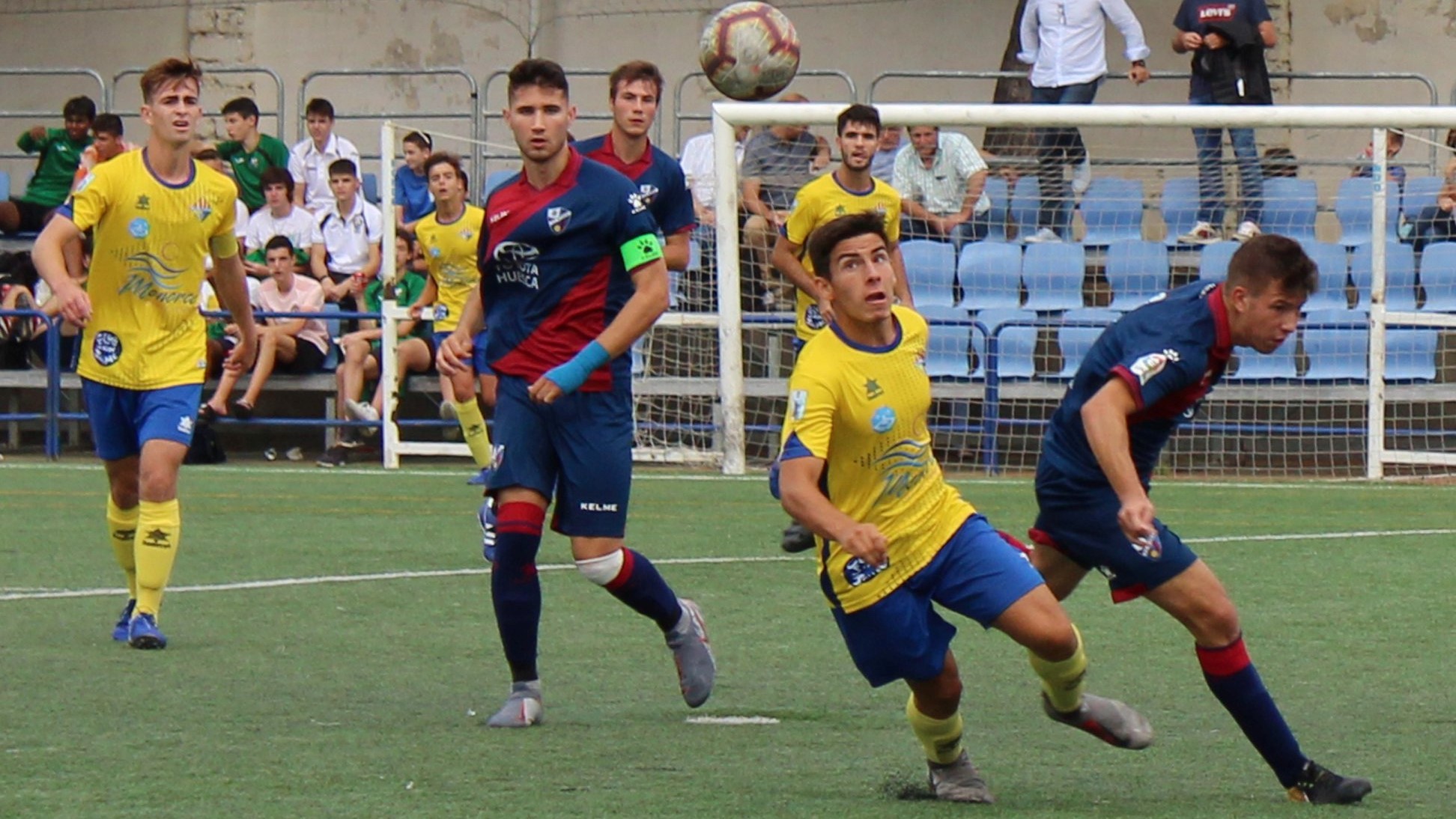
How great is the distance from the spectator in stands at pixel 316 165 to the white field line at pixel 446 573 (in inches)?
351

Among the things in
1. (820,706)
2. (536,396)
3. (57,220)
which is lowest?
(820,706)

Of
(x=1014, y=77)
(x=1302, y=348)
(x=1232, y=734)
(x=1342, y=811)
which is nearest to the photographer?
(x=1342, y=811)

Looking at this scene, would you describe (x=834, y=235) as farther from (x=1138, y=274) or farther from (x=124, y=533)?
(x=1138, y=274)

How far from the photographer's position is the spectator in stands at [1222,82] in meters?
15.8

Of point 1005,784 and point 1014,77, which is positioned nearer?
point 1005,784

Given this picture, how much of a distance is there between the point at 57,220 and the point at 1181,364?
14.7 feet

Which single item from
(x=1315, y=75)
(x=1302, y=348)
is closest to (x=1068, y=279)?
(x=1302, y=348)

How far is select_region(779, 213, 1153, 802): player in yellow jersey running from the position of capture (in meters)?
5.25

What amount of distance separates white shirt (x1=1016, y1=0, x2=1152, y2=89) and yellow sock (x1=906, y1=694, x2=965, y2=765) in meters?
12.1

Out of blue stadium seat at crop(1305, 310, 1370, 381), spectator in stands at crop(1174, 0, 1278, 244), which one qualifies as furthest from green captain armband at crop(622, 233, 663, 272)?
spectator in stands at crop(1174, 0, 1278, 244)

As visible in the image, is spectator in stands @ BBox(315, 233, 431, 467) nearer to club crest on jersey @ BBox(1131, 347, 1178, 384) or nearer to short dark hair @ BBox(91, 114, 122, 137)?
short dark hair @ BBox(91, 114, 122, 137)

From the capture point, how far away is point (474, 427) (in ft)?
44.3

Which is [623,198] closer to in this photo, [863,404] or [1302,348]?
[863,404]

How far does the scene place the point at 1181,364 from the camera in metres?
5.29
